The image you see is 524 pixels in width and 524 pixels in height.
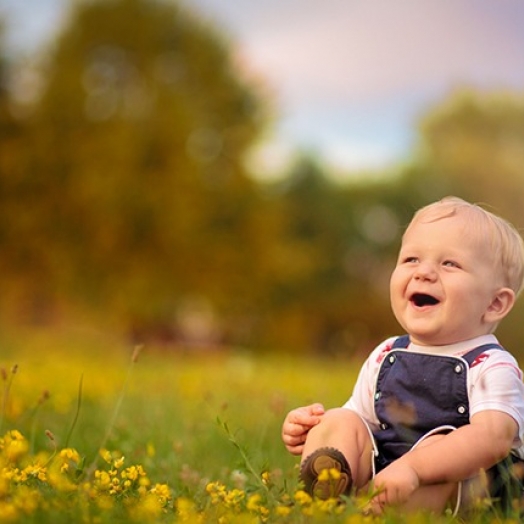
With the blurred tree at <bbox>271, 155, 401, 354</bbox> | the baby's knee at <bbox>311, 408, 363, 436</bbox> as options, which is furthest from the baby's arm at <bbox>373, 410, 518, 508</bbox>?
the blurred tree at <bbox>271, 155, 401, 354</bbox>

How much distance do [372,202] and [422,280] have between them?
33744 millimetres

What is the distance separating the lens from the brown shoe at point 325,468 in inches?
115

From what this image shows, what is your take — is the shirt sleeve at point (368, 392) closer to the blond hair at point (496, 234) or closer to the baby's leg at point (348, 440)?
the baby's leg at point (348, 440)

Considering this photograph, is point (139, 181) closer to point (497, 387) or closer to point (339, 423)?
point (339, 423)

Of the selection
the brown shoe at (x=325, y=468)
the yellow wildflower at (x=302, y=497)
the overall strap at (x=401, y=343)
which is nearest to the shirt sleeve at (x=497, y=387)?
the overall strap at (x=401, y=343)

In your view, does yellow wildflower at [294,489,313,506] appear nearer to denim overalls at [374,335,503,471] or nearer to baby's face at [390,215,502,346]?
denim overalls at [374,335,503,471]

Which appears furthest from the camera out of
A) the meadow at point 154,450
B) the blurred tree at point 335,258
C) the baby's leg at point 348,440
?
the blurred tree at point 335,258

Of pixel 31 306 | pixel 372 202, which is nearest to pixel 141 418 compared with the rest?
pixel 31 306

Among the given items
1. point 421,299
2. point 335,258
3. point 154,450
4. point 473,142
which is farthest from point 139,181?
point 421,299

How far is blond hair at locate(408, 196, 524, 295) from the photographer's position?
333 cm

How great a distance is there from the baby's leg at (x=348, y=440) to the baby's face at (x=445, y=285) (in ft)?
1.15

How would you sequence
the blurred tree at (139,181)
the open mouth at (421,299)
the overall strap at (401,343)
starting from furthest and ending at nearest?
1. the blurred tree at (139,181)
2. the overall strap at (401,343)
3. the open mouth at (421,299)

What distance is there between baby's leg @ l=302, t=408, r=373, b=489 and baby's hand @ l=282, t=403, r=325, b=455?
0.03 meters

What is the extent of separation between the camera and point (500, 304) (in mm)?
3363
